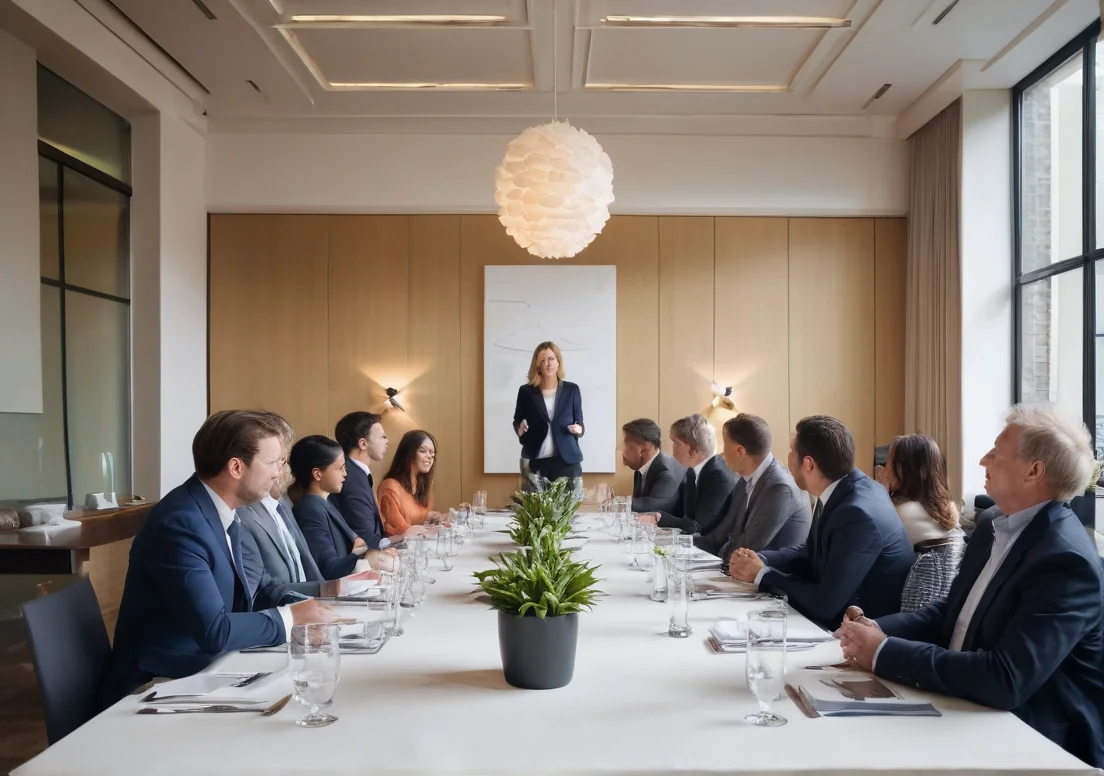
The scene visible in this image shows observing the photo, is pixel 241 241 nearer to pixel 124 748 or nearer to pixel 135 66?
pixel 135 66

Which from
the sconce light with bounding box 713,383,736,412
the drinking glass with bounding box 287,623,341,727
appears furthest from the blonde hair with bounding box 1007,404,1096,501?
the sconce light with bounding box 713,383,736,412

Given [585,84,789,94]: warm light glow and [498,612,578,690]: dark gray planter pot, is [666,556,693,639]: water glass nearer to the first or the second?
[498,612,578,690]: dark gray planter pot

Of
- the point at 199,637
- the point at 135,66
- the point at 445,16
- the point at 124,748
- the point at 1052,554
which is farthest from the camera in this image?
the point at 135,66

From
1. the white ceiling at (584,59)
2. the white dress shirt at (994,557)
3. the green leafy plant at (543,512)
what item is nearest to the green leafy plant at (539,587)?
the white dress shirt at (994,557)

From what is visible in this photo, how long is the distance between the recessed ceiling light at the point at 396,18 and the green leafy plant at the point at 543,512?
132 inches

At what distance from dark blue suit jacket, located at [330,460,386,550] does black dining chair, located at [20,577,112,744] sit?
2.48 metres

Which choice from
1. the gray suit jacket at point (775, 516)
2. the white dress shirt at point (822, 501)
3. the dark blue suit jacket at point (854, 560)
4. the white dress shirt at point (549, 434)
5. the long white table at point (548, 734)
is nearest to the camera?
the long white table at point (548, 734)

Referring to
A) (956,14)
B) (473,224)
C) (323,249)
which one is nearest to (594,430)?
(473,224)

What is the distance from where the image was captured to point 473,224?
8547 millimetres

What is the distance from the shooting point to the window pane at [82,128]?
6.38m

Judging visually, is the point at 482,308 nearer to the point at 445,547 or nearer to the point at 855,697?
the point at 445,547

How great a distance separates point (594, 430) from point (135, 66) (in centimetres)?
465

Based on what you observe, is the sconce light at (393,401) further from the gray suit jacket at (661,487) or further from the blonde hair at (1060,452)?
the blonde hair at (1060,452)

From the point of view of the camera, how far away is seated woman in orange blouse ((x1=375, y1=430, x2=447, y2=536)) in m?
5.55
